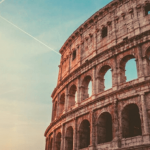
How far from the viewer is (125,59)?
19.8 metres

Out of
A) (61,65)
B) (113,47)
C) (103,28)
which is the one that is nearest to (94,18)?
(103,28)

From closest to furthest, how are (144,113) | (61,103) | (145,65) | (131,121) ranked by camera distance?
1. (144,113)
2. (145,65)
3. (131,121)
4. (61,103)

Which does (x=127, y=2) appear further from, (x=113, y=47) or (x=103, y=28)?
(x=113, y=47)

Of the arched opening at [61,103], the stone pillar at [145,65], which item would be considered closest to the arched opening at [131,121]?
the stone pillar at [145,65]

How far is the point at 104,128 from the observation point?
1916 centimetres

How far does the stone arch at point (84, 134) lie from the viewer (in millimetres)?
20116

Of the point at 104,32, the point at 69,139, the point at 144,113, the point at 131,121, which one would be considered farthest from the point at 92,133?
the point at 104,32

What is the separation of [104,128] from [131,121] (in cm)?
224

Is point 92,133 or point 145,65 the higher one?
point 145,65

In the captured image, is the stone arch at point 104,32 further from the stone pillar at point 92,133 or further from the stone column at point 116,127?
the stone pillar at point 92,133

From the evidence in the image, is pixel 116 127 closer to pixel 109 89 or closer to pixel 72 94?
pixel 109 89

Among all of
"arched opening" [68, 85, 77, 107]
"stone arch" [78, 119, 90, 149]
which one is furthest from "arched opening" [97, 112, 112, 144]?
"arched opening" [68, 85, 77, 107]

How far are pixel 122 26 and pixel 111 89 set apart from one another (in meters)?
5.96

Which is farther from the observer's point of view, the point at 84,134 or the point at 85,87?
the point at 85,87
